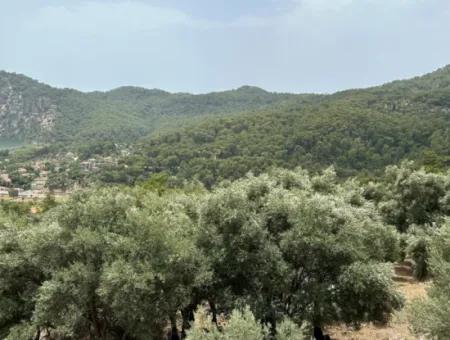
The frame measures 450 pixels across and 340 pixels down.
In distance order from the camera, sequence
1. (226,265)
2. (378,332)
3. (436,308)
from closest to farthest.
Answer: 1. (436,308)
2. (226,265)
3. (378,332)

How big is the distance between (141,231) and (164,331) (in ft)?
26.9

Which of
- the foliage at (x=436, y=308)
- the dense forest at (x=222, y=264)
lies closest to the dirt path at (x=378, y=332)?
the dense forest at (x=222, y=264)

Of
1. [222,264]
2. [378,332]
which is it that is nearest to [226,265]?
[222,264]

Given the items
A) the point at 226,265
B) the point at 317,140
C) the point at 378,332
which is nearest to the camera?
the point at 226,265

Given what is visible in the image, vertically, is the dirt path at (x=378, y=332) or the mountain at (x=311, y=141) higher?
the mountain at (x=311, y=141)

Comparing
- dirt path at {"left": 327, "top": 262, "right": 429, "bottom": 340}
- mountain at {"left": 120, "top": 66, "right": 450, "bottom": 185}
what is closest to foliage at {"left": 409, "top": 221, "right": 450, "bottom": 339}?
dirt path at {"left": 327, "top": 262, "right": 429, "bottom": 340}

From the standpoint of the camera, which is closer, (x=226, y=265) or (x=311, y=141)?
(x=226, y=265)

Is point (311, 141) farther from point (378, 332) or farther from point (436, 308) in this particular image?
point (436, 308)

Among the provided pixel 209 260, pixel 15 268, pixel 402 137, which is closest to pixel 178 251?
pixel 209 260

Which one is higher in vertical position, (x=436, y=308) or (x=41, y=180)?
(x=436, y=308)

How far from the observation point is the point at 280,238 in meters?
19.4

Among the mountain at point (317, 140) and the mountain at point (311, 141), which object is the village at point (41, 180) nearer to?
the mountain at point (311, 141)

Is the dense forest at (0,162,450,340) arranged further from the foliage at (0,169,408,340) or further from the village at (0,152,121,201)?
the village at (0,152,121,201)

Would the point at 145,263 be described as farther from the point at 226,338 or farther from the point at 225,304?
the point at 226,338
